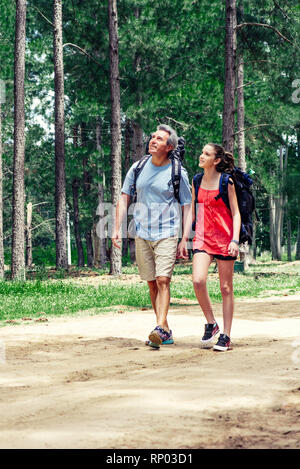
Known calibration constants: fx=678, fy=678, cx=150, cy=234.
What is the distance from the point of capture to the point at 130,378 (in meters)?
5.84

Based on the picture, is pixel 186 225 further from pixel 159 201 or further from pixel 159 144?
pixel 159 144

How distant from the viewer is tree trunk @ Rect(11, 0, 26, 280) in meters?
20.7

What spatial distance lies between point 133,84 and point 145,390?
71.7ft

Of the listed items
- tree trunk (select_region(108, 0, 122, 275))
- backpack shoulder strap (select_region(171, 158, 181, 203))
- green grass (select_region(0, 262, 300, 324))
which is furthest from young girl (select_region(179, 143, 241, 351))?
tree trunk (select_region(108, 0, 122, 275))

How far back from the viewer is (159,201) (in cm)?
773

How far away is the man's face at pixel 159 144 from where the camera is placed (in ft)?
25.3

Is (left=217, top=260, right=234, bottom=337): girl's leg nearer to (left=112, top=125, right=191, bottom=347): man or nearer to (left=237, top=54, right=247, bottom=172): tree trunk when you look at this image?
(left=112, top=125, right=191, bottom=347): man

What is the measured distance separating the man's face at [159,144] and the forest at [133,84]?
44.0 feet

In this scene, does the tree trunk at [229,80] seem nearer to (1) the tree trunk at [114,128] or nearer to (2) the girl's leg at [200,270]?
(1) the tree trunk at [114,128]

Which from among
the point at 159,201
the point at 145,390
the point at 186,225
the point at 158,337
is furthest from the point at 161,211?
the point at 145,390

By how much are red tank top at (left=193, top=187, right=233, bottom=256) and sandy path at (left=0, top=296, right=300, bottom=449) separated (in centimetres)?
115

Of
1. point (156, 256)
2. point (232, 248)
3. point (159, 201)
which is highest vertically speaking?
point (159, 201)

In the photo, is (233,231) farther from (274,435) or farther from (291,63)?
(291,63)
